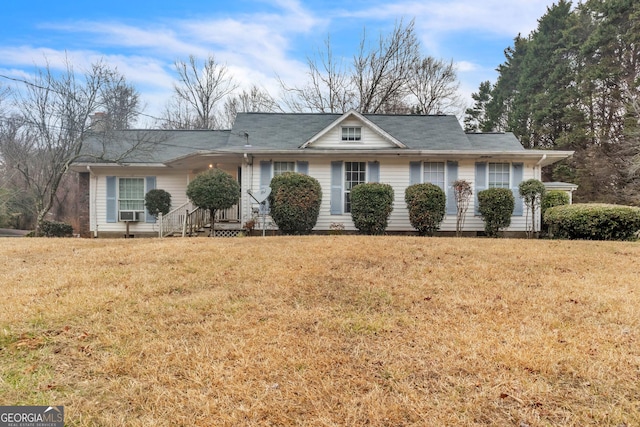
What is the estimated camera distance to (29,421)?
7.02ft

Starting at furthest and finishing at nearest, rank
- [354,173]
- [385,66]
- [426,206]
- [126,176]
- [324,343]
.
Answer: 1. [385,66]
2. [126,176]
3. [354,173]
4. [426,206]
5. [324,343]

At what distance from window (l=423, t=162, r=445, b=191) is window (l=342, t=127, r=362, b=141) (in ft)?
8.65

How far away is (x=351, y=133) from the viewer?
12289 mm

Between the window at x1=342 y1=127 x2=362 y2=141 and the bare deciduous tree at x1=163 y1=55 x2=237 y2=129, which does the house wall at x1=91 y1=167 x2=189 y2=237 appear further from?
the bare deciduous tree at x1=163 y1=55 x2=237 y2=129

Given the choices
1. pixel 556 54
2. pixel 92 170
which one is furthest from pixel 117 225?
pixel 556 54

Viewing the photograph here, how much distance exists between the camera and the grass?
2.18 m

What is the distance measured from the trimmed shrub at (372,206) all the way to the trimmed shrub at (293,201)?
136cm

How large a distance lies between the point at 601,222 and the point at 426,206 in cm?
481

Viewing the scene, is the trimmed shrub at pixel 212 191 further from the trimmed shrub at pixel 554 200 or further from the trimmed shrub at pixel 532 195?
the trimmed shrub at pixel 554 200

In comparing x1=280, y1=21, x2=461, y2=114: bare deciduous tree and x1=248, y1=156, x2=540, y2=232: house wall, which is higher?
x1=280, y1=21, x2=461, y2=114: bare deciduous tree

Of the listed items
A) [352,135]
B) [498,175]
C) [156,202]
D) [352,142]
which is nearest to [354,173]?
[352,142]

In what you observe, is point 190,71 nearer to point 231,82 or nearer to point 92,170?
point 231,82

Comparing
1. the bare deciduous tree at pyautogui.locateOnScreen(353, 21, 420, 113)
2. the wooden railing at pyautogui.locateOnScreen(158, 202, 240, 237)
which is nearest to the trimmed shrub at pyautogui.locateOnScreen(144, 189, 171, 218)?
the wooden railing at pyautogui.locateOnScreen(158, 202, 240, 237)

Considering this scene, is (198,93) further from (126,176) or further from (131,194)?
(131,194)
